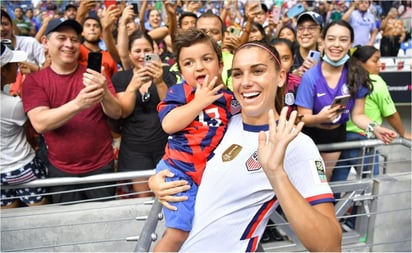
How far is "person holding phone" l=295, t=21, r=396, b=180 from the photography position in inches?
114

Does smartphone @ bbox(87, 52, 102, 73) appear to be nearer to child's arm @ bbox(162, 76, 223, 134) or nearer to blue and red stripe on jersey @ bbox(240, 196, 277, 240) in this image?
child's arm @ bbox(162, 76, 223, 134)

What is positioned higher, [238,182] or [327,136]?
[238,182]

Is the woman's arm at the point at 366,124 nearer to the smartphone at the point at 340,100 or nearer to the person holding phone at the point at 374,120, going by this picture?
the person holding phone at the point at 374,120

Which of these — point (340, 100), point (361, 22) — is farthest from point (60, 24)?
point (361, 22)

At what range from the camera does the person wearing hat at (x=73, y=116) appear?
261 cm

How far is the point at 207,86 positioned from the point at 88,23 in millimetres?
2776

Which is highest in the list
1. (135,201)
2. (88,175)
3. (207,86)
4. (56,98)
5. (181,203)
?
(207,86)

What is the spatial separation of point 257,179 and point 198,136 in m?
0.44

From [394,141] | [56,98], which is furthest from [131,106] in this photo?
[394,141]

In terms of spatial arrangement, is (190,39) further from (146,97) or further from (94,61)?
(146,97)

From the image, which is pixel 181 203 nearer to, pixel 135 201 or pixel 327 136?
pixel 135 201

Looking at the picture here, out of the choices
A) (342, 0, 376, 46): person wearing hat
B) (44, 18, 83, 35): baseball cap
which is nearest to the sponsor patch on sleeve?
(44, 18, 83, 35): baseball cap

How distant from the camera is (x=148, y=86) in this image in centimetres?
307

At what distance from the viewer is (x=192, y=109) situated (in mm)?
1783
